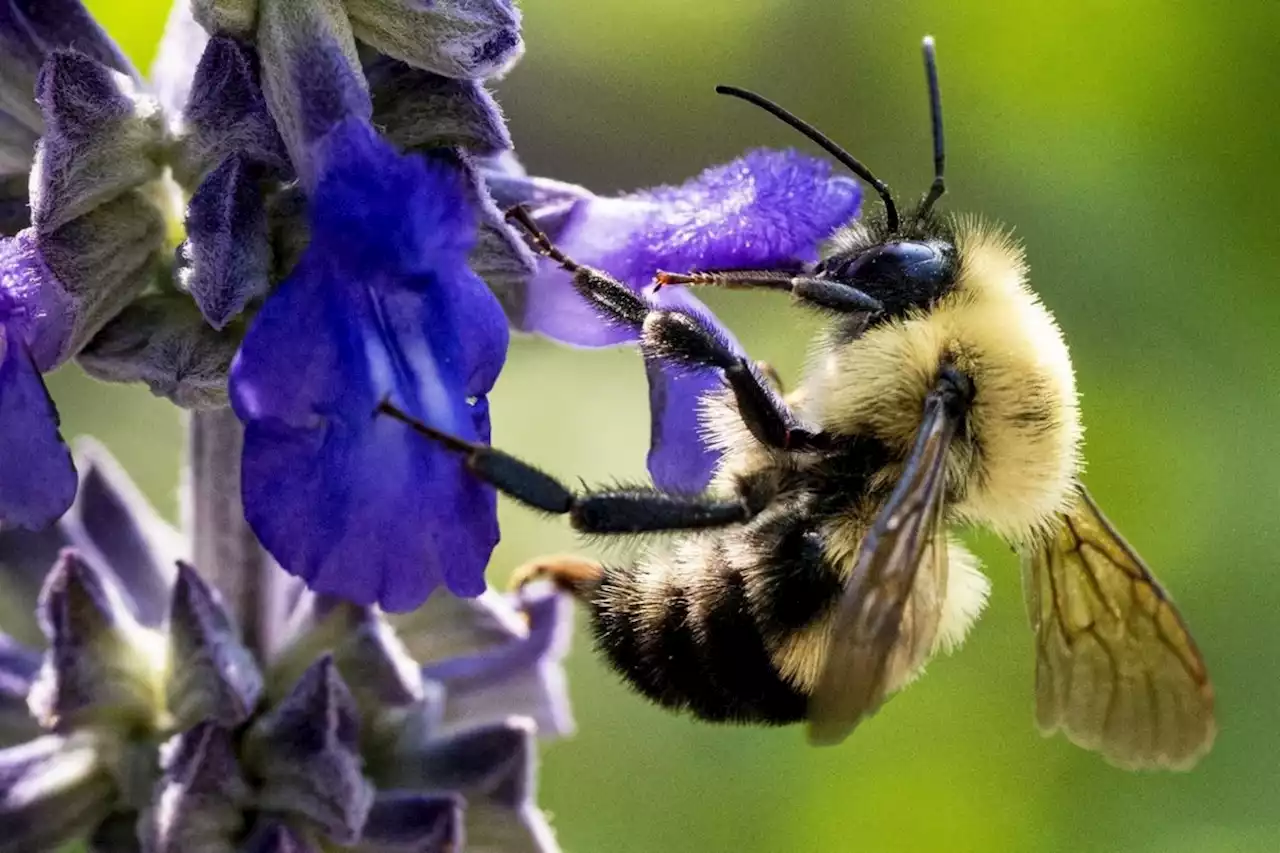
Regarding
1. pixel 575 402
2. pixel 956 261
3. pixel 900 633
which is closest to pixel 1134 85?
pixel 575 402

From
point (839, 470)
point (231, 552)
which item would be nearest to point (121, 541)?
point (231, 552)

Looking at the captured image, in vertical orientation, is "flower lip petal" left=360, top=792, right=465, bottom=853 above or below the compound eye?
below

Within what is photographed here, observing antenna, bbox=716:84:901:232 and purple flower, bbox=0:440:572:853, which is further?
antenna, bbox=716:84:901:232

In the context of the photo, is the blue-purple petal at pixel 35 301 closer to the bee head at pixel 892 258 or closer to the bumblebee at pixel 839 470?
the bumblebee at pixel 839 470

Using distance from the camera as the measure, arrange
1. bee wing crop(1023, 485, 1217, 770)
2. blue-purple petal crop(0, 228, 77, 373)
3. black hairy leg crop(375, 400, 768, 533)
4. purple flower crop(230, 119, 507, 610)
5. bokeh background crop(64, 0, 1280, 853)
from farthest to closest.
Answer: bokeh background crop(64, 0, 1280, 853), bee wing crop(1023, 485, 1217, 770), black hairy leg crop(375, 400, 768, 533), blue-purple petal crop(0, 228, 77, 373), purple flower crop(230, 119, 507, 610)

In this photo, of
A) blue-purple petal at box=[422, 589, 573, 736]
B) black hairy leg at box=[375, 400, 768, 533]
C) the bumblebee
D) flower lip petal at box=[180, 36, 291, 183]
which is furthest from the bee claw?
flower lip petal at box=[180, 36, 291, 183]

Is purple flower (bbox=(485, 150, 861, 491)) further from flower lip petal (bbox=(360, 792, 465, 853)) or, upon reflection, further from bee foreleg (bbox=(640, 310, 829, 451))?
flower lip petal (bbox=(360, 792, 465, 853))
